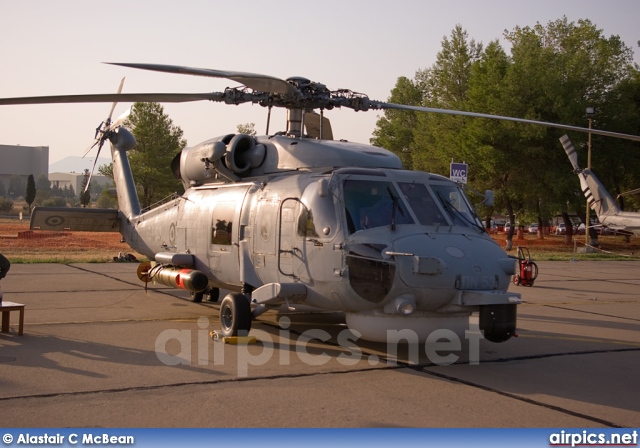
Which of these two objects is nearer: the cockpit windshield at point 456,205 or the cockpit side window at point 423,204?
the cockpit side window at point 423,204

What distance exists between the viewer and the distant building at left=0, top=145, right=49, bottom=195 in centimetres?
17525

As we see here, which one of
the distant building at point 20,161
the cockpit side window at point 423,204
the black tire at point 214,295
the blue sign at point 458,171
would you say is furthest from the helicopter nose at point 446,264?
the distant building at point 20,161

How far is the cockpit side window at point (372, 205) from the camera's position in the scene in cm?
855

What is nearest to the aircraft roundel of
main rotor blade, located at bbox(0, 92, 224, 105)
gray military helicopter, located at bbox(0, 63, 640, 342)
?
gray military helicopter, located at bbox(0, 63, 640, 342)

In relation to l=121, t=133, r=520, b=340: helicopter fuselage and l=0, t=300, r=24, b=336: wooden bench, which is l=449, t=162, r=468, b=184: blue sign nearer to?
l=121, t=133, r=520, b=340: helicopter fuselage

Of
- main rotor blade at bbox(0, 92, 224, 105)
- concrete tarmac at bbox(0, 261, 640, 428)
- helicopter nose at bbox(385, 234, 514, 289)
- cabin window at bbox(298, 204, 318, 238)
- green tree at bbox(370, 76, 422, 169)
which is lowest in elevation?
concrete tarmac at bbox(0, 261, 640, 428)

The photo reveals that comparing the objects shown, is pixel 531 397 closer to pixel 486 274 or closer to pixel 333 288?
pixel 486 274

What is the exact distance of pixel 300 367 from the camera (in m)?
7.97

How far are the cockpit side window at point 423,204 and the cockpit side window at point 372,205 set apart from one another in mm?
151

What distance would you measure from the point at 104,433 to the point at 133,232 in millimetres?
9108

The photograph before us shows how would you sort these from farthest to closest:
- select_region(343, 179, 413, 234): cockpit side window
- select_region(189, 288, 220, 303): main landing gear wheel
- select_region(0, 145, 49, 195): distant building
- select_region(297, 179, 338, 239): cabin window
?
select_region(0, 145, 49, 195): distant building, select_region(189, 288, 220, 303): main landing gear wheel, select_region(297, 179, 338, 239): cabin window, select_region(343, 179, 413, 234): cockpit side window

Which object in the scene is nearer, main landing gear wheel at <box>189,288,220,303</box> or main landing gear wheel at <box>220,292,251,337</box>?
main landing gear wheel at <box>220,292,251,337</box>

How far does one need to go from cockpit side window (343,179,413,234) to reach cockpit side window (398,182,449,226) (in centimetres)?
15

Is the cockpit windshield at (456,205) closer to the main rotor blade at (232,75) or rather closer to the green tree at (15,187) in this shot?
the main rotor blade at (232,75)
